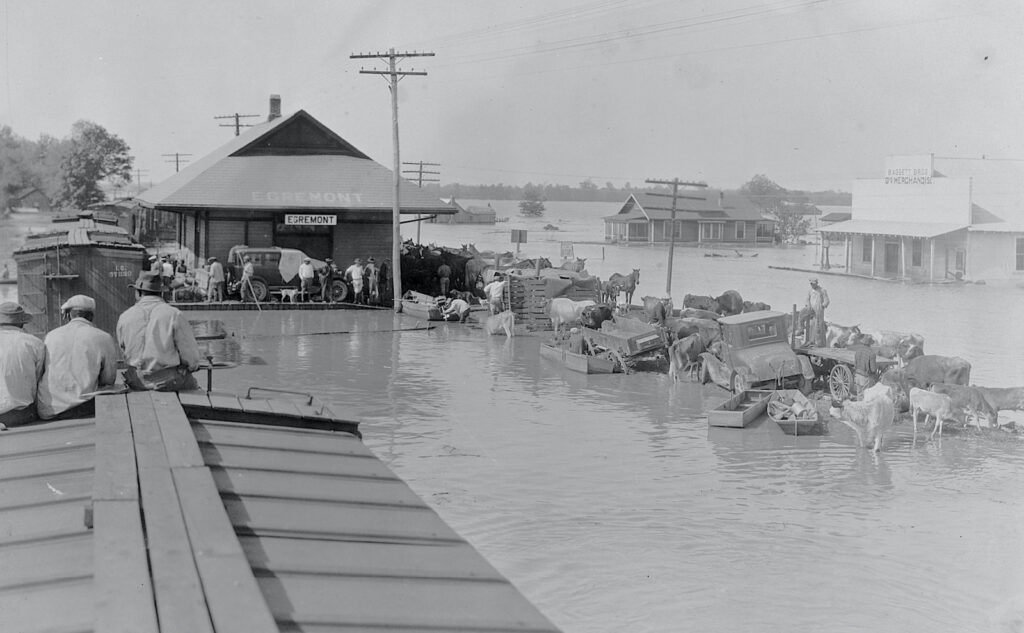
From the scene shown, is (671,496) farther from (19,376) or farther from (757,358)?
(19,376)

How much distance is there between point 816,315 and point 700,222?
5490cm

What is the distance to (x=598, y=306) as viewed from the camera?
2978cm

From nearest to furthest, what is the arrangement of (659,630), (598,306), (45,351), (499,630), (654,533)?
(499,630), (45,351), (659,630), (654,533), (598,306)

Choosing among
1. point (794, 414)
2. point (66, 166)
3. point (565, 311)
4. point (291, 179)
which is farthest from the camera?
point (66, 166)

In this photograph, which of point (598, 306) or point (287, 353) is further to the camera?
point (598, 306)

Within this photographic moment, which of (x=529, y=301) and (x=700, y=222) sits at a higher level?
(x=700, y=222)

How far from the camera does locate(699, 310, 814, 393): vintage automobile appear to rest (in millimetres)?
21391

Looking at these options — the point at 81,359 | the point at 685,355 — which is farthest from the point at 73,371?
the point at 685,355

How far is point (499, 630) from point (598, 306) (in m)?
25.4

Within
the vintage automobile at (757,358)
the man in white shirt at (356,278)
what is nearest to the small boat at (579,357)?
the vintage automobile at (757,358)

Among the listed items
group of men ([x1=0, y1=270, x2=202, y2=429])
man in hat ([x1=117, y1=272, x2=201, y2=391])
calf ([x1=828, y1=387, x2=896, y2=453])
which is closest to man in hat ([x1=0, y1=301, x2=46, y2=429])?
group of men ([x1=0, y1=270, x2=202, y2=429])

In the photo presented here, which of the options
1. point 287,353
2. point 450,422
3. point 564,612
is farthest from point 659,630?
point 287,353

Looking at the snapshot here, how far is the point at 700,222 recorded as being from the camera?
263ft

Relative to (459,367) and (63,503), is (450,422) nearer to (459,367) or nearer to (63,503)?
(459,367)
